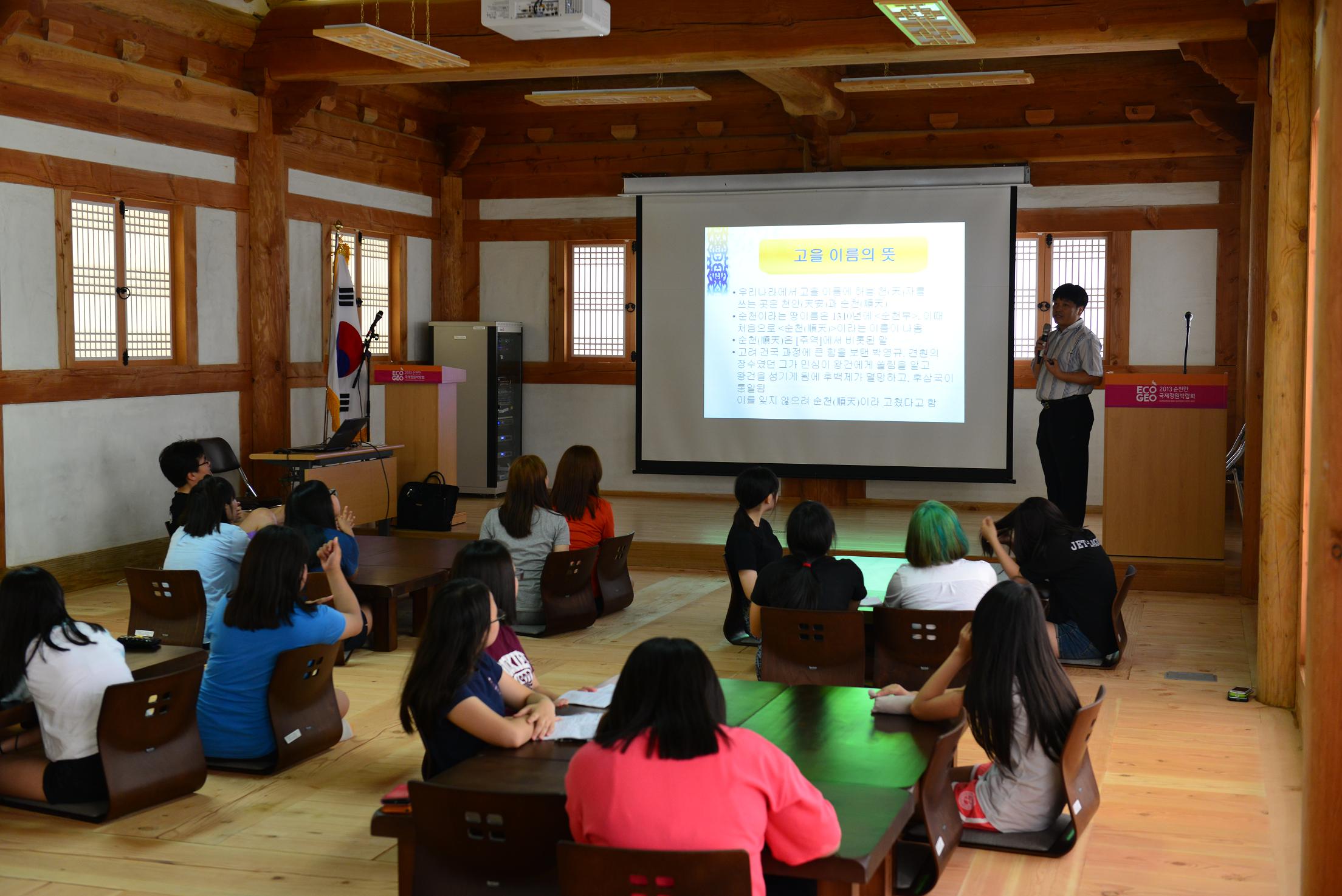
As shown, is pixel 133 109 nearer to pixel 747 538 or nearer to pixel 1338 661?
pixel 747 538

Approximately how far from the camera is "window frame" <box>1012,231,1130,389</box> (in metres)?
10.1

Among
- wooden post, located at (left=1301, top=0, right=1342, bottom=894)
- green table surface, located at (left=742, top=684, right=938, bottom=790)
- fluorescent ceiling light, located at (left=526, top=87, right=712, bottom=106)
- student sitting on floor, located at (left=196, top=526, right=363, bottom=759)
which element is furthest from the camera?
fluorescent ceiling light, located at (left=526, top=87, right=712, bottom=106)

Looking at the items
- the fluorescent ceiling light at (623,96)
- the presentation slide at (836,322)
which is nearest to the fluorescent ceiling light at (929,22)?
the fluorescent ceiling light at (623,96)

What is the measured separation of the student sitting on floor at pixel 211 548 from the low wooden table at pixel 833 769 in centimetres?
249

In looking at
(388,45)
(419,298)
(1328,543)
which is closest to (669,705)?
(1328,543)

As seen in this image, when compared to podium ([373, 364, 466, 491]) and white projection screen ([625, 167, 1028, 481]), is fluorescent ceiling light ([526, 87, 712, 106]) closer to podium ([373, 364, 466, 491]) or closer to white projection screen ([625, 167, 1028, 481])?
white projection screen ([625, 167, 1028, 481])

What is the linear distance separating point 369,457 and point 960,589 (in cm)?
549

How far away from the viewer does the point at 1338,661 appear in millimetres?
2279

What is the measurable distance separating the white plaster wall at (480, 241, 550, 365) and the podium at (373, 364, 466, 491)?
171 cm

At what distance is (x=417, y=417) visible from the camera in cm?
985

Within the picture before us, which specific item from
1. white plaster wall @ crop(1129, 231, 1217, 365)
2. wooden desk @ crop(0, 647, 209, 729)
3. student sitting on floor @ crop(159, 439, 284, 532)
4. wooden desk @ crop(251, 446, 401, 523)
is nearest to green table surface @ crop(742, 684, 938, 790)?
wooden desk @ crop(0, 647, 209, 729)

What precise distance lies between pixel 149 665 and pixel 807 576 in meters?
2.32

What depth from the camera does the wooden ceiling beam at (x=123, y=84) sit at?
7098mm

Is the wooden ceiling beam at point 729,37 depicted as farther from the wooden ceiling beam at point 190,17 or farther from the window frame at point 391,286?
the window frame at point 391,286
